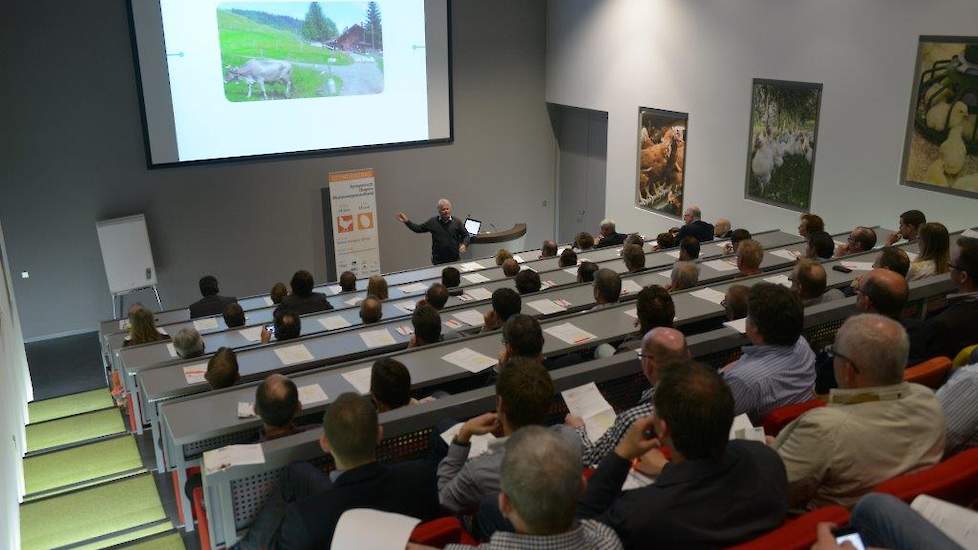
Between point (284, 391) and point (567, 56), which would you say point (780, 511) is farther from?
point (567, 56)

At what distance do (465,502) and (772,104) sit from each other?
728 centimetres

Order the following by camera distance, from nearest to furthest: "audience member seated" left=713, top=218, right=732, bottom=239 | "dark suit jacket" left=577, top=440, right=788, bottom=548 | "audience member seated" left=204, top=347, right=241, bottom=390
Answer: "dark suit jacket" left=577, top=440, right=788, bottom=548 → "audience member seated" left=204, top=347, right=241, bottom=390 → "audience member seated" left=713, top=218, right=732, bottom=239

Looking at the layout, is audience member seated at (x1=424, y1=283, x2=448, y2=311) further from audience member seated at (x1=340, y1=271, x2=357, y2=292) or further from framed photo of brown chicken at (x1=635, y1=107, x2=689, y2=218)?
framed photo of brown chicken at (x1=635, y1=107, x2=689, y2=218)

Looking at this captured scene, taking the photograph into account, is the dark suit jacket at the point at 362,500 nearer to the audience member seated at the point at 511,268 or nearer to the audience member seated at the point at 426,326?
the audience member seated at the point at 426,326

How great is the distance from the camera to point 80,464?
596 cm

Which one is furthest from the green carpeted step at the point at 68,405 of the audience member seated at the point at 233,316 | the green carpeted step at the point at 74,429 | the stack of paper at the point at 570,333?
the stack of paper at the point at 570,333

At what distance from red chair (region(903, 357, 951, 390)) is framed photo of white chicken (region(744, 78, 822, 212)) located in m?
5.48

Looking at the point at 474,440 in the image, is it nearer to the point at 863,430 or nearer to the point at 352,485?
the point at 352,485

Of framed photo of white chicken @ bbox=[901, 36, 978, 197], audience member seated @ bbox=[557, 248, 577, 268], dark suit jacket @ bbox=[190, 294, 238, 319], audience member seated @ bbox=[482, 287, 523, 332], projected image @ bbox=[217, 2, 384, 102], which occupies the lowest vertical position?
dark suit jacket @ bbox=[190, 294, 238, 319]

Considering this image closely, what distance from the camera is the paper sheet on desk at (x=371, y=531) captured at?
2.27m

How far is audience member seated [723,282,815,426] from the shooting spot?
3178mm

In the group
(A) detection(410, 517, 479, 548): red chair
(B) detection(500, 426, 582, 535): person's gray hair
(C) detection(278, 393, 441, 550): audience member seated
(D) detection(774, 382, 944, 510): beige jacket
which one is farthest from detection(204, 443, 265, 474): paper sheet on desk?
(D) detection(774, 382, 944, 510): beige jacket

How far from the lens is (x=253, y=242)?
1076 centimetres

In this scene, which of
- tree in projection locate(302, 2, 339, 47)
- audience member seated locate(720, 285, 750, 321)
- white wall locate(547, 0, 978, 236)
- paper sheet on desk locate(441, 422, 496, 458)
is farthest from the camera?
tree in projection locate(302, 2, 339, 47)
